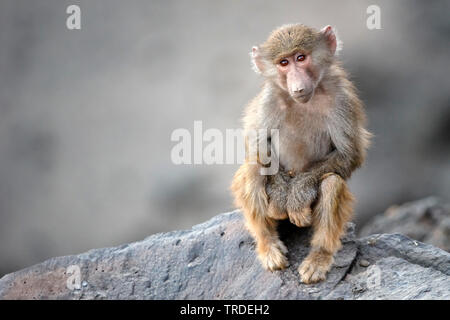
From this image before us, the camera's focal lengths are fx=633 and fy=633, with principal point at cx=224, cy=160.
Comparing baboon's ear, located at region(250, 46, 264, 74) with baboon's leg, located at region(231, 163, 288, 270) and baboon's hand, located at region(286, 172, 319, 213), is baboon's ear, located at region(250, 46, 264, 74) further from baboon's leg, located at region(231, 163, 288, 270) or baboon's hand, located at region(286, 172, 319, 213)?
baboon's hand, located at region(286, 172, 319, 213)

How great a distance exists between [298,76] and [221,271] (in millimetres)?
2115

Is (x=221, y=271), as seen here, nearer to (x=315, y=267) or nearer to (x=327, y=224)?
(x=315, y=267)

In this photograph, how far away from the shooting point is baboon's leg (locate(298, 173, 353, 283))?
607 centimetres

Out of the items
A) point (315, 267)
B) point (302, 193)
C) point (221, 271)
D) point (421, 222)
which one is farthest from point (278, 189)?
point (421, 222)

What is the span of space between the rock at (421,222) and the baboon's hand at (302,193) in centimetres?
464

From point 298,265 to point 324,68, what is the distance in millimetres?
1995

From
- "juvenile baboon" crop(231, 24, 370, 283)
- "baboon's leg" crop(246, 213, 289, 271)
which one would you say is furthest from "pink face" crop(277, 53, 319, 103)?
"baboon's leg" crop(246, 213, 289, 271)

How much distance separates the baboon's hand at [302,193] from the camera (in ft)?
20.3

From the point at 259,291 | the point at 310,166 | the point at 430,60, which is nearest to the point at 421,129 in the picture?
the point at 430,60

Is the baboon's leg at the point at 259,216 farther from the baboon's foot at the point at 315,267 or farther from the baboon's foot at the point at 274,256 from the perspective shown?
the baboon's foot at the point at 315,267

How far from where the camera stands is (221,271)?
21.2ft

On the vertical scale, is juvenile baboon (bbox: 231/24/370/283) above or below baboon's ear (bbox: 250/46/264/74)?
below

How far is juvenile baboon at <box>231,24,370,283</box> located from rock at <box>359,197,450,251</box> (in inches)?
176

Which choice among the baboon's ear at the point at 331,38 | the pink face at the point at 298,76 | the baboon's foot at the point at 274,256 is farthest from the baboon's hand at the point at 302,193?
the baboon's ear at the point at 331,38
